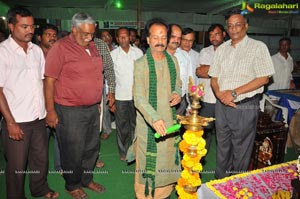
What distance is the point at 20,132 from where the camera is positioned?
2.67 m

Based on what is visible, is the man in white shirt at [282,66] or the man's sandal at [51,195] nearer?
the man's sandal at [51,195]

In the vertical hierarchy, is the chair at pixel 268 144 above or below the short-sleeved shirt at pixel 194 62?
below

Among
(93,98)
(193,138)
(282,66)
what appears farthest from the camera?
(282,66)

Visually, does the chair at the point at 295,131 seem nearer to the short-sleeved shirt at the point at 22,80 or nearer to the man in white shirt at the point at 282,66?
the man in white shirt at the point at 282,66

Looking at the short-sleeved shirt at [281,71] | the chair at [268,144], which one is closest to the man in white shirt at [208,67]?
the chair at [268,144]

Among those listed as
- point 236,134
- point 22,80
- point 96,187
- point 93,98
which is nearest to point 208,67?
point 236,134

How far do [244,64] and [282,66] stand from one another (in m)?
2.90

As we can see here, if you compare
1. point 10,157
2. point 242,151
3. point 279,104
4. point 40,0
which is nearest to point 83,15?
point 10,157

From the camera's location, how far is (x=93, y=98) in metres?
3.08

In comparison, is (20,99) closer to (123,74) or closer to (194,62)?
(123,74)

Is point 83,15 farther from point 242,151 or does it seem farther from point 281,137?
point 281,137

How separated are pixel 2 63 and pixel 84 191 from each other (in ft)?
6.51

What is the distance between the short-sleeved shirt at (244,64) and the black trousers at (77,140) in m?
1.75

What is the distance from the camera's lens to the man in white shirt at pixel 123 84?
4293mm
